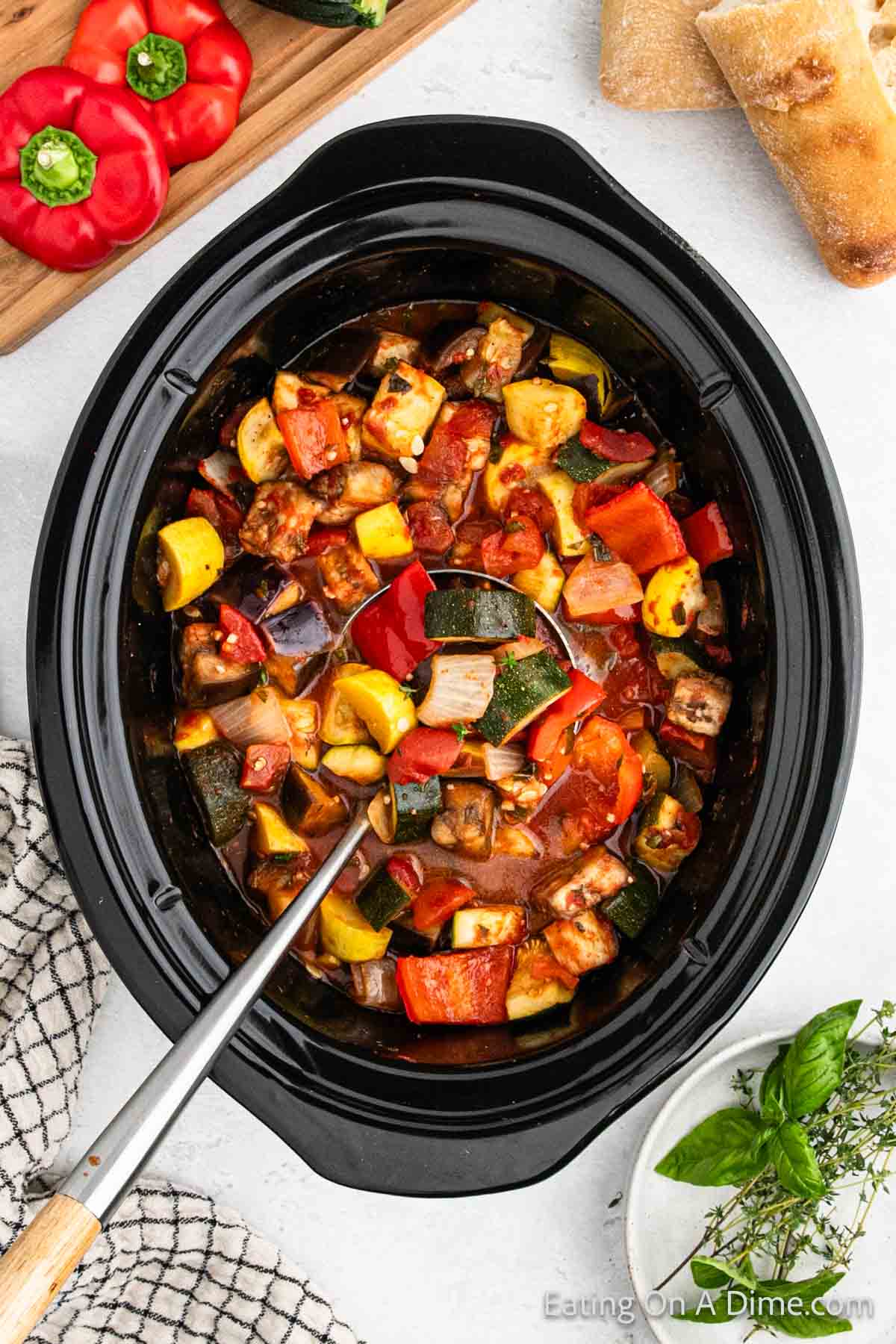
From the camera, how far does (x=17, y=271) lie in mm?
2887

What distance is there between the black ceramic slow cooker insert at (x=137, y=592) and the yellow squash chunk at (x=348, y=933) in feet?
0.76

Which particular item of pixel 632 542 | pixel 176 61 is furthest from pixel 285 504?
pixel 176 61

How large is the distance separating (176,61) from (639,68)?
3.67 ft

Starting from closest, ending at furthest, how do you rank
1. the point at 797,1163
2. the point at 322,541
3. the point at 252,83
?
the point at 797,1163 → the point at 322,541 → the point at 252,83

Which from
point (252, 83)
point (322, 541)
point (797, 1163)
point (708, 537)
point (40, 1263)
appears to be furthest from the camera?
point (252, 83)

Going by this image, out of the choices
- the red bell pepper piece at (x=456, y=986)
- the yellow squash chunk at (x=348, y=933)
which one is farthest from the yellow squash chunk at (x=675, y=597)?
the yellow squash chunk at (x=348, y=933)

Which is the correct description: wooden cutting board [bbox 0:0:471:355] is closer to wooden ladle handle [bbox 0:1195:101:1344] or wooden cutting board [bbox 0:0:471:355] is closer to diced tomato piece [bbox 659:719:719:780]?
diced tomato piece [bbox 659:719:719:780]

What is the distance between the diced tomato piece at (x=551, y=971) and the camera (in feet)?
9.04

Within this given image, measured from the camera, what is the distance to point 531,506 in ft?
9.02

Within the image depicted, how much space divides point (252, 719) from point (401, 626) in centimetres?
42

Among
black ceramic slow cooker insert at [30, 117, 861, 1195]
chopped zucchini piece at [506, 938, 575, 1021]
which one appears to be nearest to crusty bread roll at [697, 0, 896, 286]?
black ceramic slow cooker insert at [30, 117, 861, 1195]

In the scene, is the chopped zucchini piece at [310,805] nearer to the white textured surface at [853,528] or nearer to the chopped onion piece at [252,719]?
the chopped onion piece at [252,719]

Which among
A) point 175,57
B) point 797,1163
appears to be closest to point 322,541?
point 175,57

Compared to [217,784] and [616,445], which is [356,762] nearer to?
[217,784]
